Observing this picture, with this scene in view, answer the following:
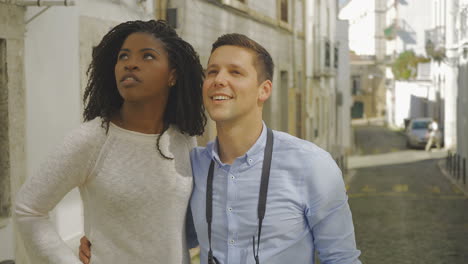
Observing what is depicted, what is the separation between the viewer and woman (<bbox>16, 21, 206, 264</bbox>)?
2.61 m

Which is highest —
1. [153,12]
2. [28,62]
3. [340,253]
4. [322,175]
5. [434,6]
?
[434,6]

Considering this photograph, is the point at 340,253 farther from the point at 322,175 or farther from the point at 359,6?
the point at 359,6

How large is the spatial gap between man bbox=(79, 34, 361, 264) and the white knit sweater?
0.18 metres

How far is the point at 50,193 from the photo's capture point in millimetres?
2600

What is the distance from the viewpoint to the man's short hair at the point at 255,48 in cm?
258

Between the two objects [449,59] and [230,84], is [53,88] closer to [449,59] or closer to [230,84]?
[230,84]

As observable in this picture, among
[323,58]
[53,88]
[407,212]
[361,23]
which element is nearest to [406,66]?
[361,23]

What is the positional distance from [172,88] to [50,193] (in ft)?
2.26

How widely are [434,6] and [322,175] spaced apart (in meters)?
39.2

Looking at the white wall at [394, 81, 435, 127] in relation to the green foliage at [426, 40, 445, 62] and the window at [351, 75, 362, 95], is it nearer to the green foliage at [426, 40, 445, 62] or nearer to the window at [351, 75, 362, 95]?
the window at [351, 75, 362, 95]

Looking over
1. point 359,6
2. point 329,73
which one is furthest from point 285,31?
point 359,6

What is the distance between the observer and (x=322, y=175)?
2539 millimetres

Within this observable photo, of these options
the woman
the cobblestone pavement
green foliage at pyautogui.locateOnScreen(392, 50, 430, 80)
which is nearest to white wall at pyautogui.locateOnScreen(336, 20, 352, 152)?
the cobblestone pavement

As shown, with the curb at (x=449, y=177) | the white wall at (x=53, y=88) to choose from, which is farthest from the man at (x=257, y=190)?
the curb at (x=449, y=177)
